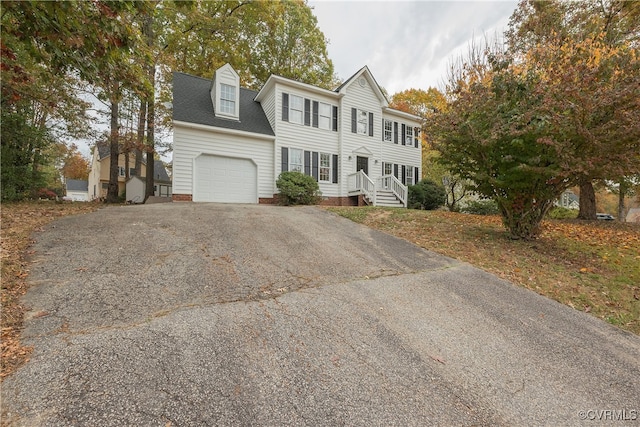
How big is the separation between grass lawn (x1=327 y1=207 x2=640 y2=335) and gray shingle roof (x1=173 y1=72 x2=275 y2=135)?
690 cm

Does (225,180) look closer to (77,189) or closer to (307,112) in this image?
(307,112)

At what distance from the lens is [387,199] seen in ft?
45.9

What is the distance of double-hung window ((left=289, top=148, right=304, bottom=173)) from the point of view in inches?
525

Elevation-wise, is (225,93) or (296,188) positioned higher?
(225,93)

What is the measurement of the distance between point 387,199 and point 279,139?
243 inches

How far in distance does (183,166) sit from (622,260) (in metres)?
13.3

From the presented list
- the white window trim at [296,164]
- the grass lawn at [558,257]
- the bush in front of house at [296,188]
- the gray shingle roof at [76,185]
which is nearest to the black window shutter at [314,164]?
the white window trim at [296,164]

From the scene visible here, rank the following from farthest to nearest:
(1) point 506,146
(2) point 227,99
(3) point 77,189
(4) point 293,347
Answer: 1. (3) point 77,189
2. (2) point 227,99
3. (1) point 506,146
4. (4) point 293,347

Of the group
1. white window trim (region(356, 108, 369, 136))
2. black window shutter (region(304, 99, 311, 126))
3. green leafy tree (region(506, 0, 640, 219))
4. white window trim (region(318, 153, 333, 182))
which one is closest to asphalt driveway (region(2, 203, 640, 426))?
green leafy tree (region(506, 0, 640, 219))

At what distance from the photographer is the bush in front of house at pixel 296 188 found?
38.9 ft

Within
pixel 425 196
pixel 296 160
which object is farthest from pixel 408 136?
pixel 296 160

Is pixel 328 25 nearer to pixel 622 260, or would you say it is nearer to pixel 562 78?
pixel 562 78

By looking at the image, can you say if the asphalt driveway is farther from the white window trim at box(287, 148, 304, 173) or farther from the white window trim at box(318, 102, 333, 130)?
the white window trim at box(318, 102, 333, 130)

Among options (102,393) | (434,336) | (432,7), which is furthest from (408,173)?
(102,393)
